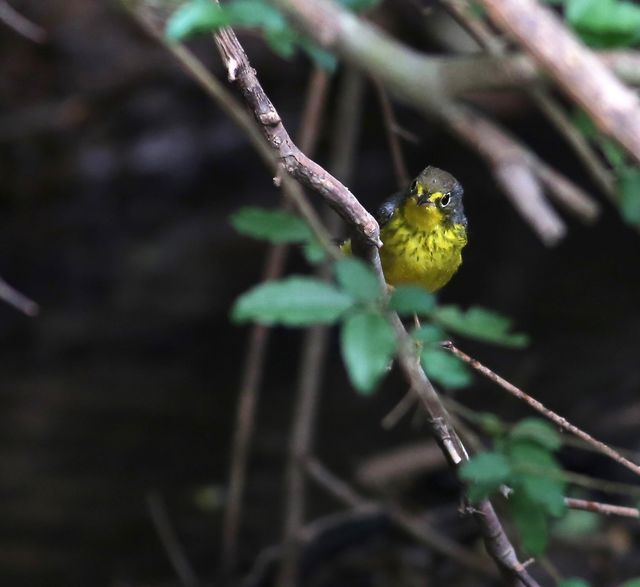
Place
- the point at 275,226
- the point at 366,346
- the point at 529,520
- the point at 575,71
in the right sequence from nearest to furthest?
the point at 575,71, the point at 366,346, the point at 275,226, the point at 529,520

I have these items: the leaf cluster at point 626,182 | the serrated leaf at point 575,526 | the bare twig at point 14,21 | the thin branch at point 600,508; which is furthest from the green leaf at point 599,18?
the serrated leaf at point 575,526

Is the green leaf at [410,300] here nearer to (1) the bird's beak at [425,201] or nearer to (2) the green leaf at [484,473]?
(2) the green leaf at [484,473]

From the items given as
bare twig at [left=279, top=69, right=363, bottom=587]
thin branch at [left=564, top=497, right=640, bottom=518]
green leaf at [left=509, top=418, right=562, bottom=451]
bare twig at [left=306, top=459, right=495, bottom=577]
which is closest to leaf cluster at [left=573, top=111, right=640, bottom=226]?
green leaf at [left=509, top=418, right=562, bottom=451]

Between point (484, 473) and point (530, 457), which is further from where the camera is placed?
point (530, 457)

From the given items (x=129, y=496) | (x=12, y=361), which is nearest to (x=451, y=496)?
(x=129, y=496)

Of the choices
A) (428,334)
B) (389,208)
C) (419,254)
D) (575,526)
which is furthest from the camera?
(575,526)

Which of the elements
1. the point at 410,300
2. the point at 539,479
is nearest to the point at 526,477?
the point at 539,479

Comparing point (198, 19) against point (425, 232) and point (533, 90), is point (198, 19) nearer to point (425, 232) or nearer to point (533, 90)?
point (533, 90)

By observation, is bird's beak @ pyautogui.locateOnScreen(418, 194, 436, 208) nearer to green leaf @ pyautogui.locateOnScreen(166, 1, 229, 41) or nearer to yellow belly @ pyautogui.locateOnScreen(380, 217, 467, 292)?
yellow belly @ pyautogui.locateOnScreen(380, 217, 467, 292)
